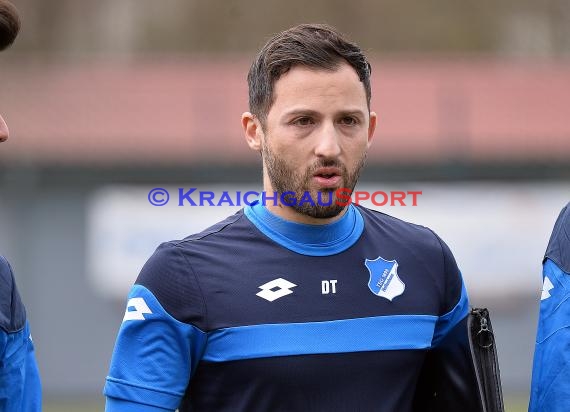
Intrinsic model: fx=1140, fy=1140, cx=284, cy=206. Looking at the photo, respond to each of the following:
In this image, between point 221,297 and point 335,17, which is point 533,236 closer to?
point 335,17

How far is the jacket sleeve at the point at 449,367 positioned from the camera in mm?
3357

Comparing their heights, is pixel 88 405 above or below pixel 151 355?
below

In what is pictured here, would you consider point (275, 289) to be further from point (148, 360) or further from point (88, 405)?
point (88, 405)

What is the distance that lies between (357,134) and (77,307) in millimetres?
11859

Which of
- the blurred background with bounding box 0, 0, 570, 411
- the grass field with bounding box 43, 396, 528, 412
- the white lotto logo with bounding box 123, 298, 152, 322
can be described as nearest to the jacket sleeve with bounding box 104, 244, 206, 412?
the white lotto logo with bounding box 123, 298, 152, 322

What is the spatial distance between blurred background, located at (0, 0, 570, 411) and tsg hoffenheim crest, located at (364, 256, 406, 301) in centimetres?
911

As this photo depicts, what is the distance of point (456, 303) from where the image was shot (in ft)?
11.2

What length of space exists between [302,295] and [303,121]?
489mm

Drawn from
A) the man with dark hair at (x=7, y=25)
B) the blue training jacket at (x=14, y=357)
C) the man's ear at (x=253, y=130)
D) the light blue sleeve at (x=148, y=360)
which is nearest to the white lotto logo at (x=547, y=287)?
the man's ear at (x=253, y=130)

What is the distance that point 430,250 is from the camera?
343cm

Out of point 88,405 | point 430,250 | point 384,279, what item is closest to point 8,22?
point 384,279

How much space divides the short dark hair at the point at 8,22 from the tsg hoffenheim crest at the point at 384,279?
1.19m

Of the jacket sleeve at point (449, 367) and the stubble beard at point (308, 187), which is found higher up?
the stubble beard at point (308, 187)

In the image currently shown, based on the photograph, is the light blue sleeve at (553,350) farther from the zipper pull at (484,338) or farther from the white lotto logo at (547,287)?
the zipper pull at (484,338)
